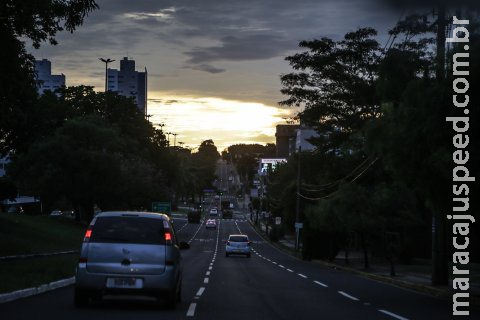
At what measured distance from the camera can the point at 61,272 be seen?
23.2 metres

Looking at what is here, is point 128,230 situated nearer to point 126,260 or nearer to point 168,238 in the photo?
point 126,260

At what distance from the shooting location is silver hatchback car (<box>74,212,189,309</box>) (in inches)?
564

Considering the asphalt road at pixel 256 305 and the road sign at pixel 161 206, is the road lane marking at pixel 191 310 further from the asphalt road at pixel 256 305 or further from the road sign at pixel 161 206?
the road sign at pixel 161 206

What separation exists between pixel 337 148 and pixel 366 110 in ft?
11.3

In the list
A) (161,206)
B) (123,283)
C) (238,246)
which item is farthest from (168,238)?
(161,206)

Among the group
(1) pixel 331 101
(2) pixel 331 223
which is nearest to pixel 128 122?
(1) pixel 331 101

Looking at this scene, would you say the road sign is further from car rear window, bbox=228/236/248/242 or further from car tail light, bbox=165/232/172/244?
car tail light, bbox=165/232/172/244

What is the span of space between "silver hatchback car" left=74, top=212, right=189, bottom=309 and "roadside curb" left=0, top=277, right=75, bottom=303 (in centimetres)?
200

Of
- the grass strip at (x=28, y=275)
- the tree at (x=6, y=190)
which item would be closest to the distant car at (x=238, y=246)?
the tree at (x=6, y=190)

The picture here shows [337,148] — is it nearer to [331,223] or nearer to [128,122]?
[331,223]

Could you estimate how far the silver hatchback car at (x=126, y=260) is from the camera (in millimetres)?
14336

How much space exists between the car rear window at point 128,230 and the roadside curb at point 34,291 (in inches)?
108

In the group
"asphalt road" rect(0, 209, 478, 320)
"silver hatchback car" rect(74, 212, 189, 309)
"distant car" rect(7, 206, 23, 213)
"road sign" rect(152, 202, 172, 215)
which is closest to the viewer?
"asphalt road" rect(0, 209, 478, 320)

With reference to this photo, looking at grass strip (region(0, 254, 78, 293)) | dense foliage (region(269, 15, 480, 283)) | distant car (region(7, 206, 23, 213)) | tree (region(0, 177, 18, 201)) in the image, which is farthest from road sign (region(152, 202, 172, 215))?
grass strip (region(0, 254, 78, 293))
